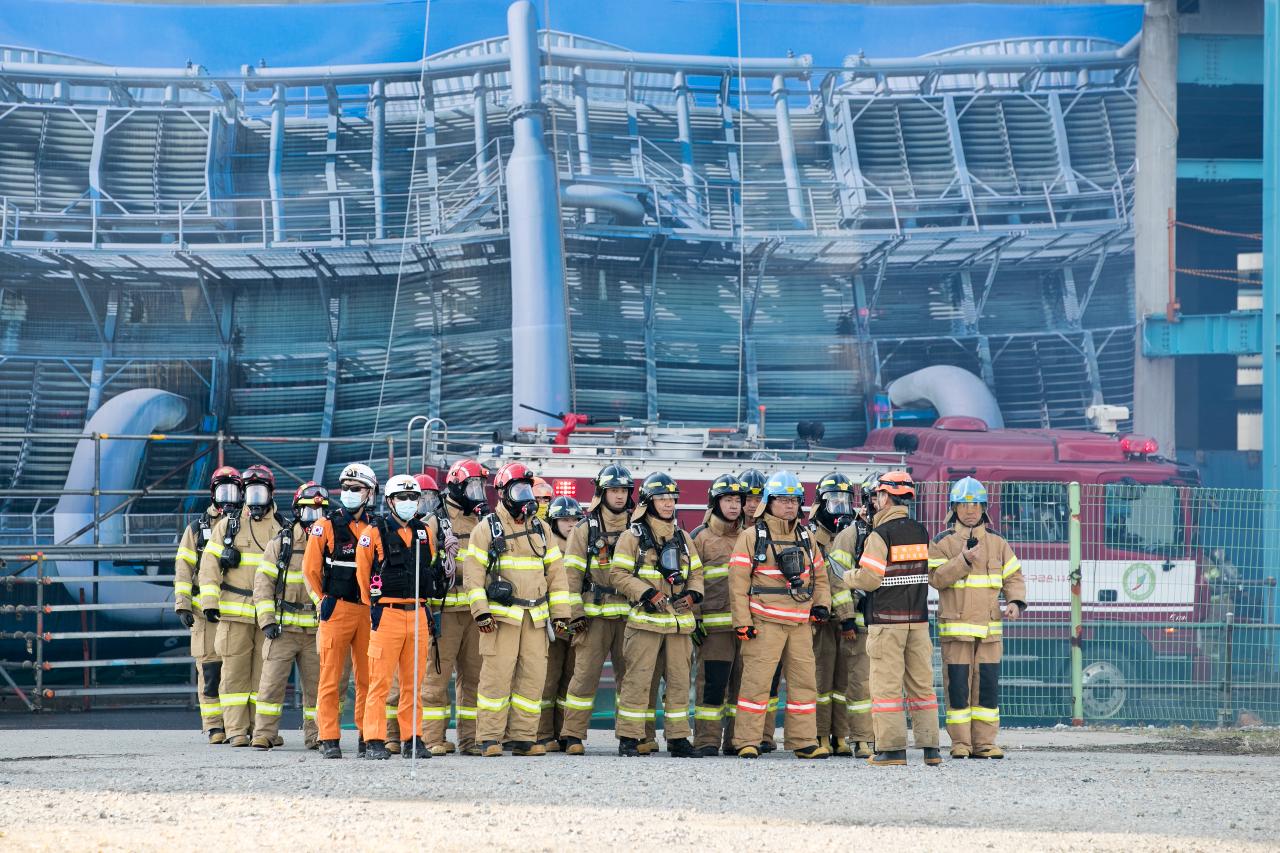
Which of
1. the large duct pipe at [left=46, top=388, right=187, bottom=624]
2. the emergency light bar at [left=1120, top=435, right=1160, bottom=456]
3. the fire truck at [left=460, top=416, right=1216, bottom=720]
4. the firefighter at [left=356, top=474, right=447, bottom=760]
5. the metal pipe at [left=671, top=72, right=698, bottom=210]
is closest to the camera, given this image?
the firefighter at [left=356, top=474, right=447, bottom=760]

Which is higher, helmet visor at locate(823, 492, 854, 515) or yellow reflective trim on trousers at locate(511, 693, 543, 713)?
helmet visor at locate(823, 492, 854, 515)

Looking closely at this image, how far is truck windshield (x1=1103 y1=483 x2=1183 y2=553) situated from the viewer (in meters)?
12.8

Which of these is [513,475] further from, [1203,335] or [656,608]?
[1203,335]

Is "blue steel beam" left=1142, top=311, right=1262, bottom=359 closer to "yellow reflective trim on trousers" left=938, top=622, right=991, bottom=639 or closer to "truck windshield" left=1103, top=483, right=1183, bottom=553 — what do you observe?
"truck windshield" left=1103, top=483, right=1183, bottom=553

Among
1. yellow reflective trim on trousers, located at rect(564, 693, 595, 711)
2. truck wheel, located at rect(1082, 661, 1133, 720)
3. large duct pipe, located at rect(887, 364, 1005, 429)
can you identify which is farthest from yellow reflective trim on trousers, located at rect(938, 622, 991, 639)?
large duct pipe, located at rect(887, 364, 1005, 429)

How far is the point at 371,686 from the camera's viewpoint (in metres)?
8.77

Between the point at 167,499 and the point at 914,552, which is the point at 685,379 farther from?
the point at 914,552

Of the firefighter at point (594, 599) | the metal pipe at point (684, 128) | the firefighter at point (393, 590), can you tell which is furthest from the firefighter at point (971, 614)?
the metal pipe at point (684, 128)

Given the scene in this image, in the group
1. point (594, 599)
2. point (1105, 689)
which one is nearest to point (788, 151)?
point (1105, 689)

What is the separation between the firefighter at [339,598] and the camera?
29.1 ft

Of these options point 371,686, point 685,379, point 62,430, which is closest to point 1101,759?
point 371,686

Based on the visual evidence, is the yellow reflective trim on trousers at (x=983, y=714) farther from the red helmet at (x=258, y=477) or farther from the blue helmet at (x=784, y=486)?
the red helmet at (x=258, y=477)

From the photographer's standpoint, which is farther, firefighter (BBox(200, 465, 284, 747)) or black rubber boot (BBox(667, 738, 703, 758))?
firefighter (BBox(200, 465, 284, 747))

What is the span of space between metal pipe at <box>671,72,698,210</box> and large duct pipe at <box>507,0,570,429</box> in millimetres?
1846
